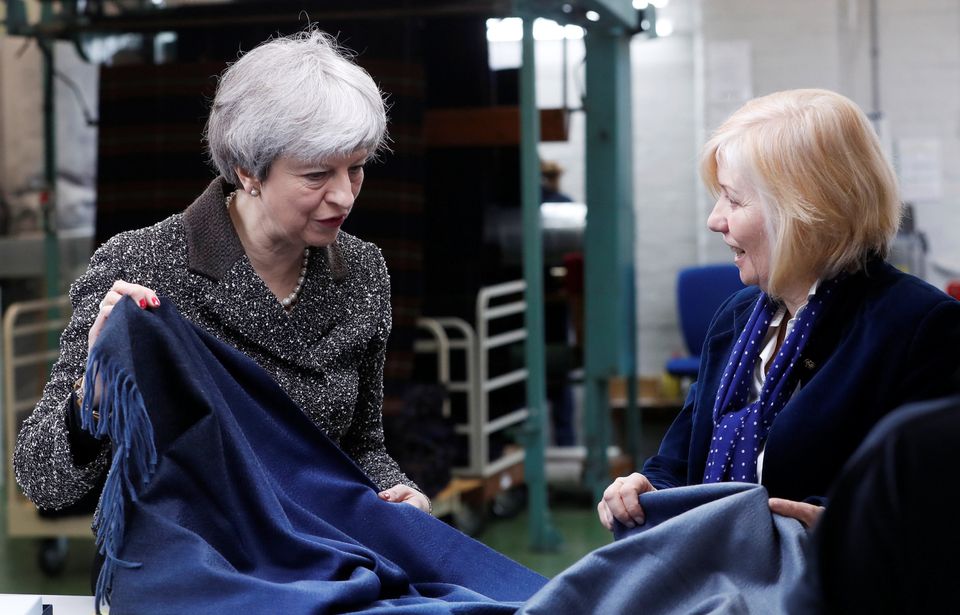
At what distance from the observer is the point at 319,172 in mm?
1740

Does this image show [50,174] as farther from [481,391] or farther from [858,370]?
[858,370]

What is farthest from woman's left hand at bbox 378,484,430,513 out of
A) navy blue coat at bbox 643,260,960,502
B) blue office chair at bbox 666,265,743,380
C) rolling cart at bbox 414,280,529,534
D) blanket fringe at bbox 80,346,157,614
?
blue office chair at bbox 666,265,743,380

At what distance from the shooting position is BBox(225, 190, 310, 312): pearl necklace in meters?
1.87

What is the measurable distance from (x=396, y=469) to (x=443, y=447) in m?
2.84

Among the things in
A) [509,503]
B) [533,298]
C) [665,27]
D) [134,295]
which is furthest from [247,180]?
[665,27]

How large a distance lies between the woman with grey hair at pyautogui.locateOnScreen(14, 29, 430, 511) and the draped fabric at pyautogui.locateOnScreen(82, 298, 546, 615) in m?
0.14

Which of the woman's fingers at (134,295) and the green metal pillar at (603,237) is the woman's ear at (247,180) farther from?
the green metal pillar at (603,237)

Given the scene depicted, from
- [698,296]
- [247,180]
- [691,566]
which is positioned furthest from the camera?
[698,296]

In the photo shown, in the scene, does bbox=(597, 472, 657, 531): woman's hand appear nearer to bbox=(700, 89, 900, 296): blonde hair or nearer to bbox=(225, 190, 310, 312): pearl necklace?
bbox=(700, 89, 900, 296): blonde hair

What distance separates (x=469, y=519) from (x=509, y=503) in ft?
2.24

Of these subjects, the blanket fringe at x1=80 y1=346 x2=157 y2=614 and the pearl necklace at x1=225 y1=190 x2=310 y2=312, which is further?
the pearl necklace at x1=225 y1=190 x2=310 y2=312

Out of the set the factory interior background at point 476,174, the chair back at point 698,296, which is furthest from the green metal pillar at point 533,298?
the chair back at point 698,296

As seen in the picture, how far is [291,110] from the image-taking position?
171 centimetres

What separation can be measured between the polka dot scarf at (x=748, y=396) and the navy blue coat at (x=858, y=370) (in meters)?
0.02
